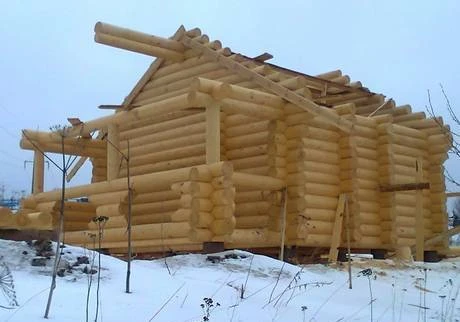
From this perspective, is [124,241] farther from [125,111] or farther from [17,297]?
[17,297]

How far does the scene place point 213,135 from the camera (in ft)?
42.0

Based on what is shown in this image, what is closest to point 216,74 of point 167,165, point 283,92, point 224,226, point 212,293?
point 167,165

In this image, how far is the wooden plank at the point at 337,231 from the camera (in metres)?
14.6

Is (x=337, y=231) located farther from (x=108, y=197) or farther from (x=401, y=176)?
(x=108, y=197)

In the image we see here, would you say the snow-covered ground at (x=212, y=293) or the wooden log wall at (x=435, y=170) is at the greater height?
the wooden log wall at (x=435, y=170)

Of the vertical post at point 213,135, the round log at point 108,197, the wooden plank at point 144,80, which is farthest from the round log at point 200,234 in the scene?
the wooden plank at point 144,80

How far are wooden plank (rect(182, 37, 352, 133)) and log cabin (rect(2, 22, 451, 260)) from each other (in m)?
0.03

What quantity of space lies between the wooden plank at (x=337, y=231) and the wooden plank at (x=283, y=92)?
167cm

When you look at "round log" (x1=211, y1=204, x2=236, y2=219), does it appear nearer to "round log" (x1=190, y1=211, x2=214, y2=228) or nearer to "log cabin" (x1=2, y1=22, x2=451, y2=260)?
"log cabin" (x1=2, y1=22, x2=451, y2=260)

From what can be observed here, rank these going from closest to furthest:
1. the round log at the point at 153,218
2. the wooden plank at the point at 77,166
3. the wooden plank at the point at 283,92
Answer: the wooden plank at the point at 283,92, the round log at the point at 153,218, the wooden plank at the point at 77,166

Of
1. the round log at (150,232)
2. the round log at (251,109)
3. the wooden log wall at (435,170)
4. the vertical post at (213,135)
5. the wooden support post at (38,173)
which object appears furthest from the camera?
the wooden log wall at (435,170)

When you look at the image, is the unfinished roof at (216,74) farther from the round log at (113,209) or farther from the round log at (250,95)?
the round log at (113,209)

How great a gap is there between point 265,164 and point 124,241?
3.56 m

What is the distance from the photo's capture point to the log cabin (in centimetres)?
1280
